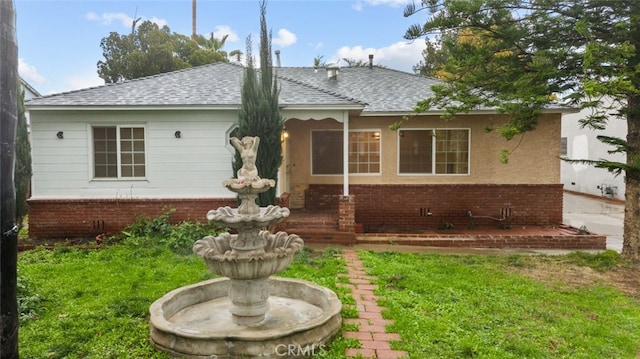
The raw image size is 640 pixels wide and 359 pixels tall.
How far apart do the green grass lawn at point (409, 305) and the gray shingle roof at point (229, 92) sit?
3.59 metres

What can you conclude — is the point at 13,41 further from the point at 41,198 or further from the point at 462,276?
the point at 41,198

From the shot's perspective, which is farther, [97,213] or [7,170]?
[97,213]

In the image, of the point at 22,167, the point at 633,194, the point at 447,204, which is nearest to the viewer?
the point at 633,194

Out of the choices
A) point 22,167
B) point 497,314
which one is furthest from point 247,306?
point 22,167

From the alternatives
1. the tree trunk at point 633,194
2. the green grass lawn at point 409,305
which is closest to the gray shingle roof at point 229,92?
the green grass lawn at point 409,305

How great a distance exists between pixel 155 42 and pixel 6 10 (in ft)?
81.2

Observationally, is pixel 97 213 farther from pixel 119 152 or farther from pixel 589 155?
pixel 589 155

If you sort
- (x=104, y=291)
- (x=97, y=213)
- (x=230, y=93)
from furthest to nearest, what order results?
(x=230, y=93), (x=97, y=213), (x=104, y=291)

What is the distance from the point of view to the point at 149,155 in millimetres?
9477

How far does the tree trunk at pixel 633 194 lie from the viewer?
23.2 ft

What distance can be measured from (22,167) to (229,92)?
516 centimetres

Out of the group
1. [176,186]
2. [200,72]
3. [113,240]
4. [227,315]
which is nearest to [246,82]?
[176,186]

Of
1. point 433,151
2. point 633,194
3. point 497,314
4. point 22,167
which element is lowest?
point 497,314

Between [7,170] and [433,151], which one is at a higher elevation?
[433,151]
